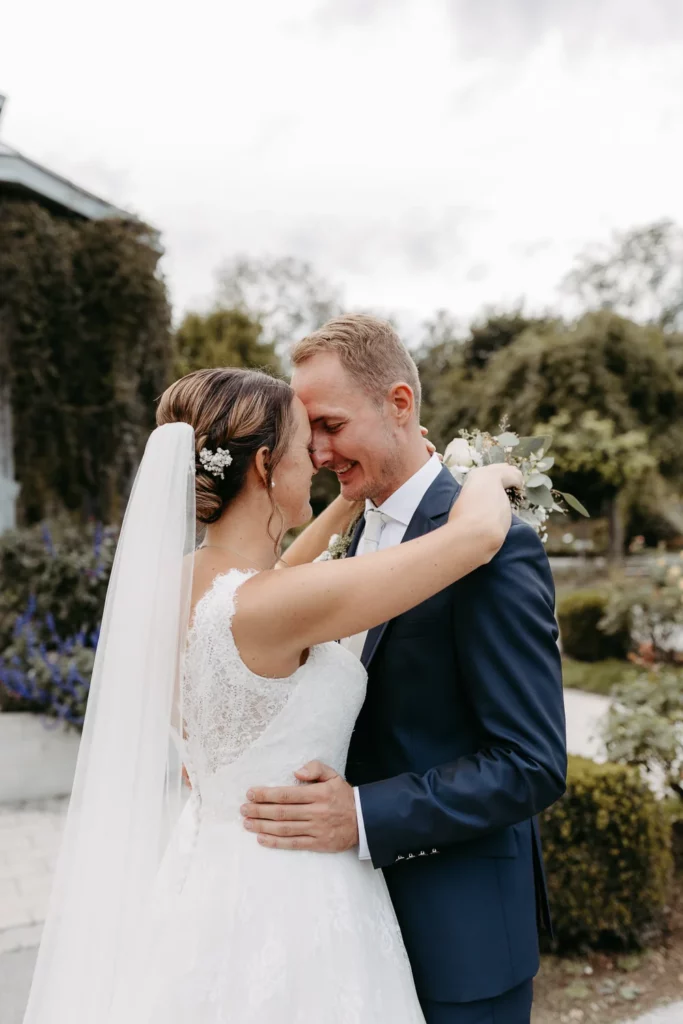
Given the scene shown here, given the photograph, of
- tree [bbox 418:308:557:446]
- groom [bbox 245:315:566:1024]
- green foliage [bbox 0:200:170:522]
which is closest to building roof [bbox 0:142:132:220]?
green foliage [bbox 0:200:170:522]

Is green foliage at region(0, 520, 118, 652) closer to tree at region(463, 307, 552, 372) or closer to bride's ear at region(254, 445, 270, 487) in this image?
bride's ear at region(254, 445, 270, 487)

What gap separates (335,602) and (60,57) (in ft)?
27.5

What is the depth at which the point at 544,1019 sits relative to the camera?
325 cm

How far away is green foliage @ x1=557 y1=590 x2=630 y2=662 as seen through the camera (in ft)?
38.1

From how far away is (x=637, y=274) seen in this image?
31609 millimetres

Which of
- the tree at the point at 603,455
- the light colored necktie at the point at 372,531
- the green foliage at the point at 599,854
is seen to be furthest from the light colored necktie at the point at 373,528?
the tree at the point at 603,455

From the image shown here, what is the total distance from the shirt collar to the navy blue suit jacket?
35 cm

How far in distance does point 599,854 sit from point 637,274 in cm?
3202

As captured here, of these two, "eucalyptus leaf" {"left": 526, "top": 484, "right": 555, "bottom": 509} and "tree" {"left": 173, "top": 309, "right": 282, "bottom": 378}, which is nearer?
"eucalyptus leaf" {"left": 526, "top": 484, "right": 555, "bottom": 509}

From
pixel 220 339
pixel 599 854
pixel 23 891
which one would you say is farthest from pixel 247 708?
pixel 220 339

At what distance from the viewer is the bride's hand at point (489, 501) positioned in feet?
5.35

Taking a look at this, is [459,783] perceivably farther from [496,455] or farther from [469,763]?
[496,455]

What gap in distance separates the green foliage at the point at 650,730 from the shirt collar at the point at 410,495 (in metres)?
3.19

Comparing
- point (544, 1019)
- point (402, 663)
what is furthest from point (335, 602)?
point (544, 1019)
